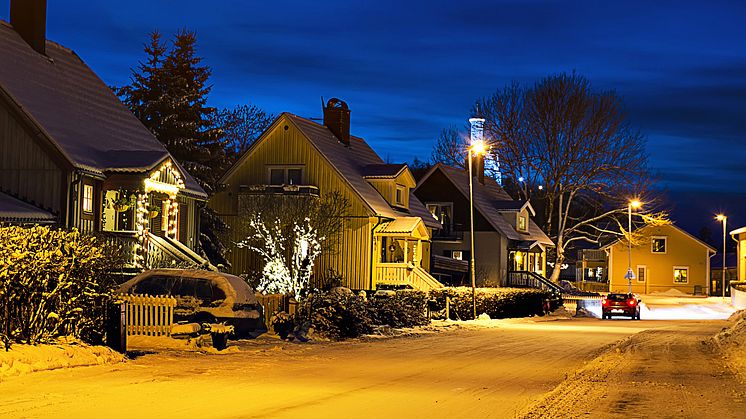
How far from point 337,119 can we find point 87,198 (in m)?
27.0

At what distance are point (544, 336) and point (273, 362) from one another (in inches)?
569

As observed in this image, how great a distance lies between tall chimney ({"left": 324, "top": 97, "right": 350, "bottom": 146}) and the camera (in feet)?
190

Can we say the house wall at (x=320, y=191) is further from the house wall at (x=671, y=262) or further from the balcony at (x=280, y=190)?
the house wall at (x=671, y=262)

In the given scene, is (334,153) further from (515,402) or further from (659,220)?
(515,402)

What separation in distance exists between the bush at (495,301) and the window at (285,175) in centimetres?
1148

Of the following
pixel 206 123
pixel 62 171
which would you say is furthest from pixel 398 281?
pixel 62 171

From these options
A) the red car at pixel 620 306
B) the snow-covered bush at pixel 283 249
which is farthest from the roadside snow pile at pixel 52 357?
the red car at pixel 620 306

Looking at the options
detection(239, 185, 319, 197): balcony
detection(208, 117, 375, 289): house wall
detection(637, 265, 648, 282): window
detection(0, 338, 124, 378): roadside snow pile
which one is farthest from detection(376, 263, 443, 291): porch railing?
detection(637, 265, 648, 282): window

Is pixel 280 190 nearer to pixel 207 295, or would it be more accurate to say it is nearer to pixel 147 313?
pixel 207 295

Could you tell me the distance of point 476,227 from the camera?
225 ft

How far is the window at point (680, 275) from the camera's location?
9981 centimetres

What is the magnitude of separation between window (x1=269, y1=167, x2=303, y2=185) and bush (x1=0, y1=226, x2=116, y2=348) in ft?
109

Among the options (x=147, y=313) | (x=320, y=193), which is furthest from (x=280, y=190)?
(x=147, y=313)

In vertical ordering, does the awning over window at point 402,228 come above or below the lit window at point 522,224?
below
